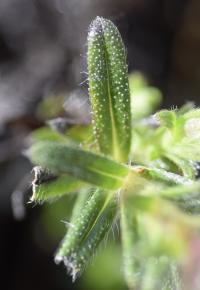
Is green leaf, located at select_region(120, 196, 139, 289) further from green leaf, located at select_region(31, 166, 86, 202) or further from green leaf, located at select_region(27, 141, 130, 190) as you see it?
green leaf, located at select_region(31, 166, 86, 202)

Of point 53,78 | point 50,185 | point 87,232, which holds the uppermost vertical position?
point 53,78

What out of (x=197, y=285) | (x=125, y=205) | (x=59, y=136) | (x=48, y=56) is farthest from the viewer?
(x=48, y=56)

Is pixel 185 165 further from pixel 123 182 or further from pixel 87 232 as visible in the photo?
pixel 87 232

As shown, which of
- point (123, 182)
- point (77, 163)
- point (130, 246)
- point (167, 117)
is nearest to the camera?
point (130, 246)

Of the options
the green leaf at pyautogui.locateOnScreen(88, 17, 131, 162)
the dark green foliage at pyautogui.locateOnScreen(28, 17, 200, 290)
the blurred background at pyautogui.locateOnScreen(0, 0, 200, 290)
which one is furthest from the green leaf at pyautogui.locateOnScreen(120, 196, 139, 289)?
the blurred background at pyautogui.locateOnScreen(0, 0, 200, 290)

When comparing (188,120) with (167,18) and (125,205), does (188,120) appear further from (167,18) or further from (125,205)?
(167,18)

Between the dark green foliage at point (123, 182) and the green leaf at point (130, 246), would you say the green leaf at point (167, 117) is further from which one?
the green leaf at point (130, 246)

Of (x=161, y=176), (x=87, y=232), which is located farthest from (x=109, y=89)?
(x=87, y=232)

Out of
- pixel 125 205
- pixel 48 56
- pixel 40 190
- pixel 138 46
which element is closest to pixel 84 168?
pixel 125 205
